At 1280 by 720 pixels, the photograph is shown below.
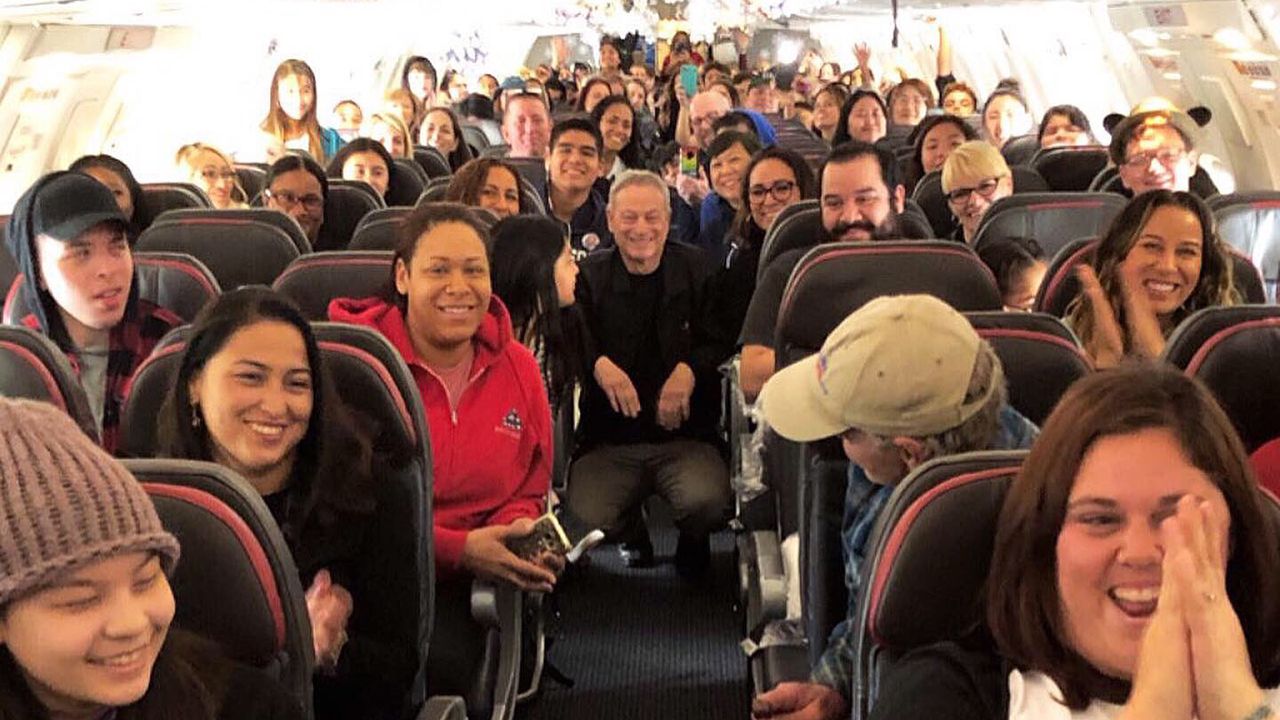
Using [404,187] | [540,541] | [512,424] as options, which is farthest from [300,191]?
[540,541]

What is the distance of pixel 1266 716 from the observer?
4.88 feet

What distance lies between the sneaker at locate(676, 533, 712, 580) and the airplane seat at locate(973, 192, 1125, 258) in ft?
5.01

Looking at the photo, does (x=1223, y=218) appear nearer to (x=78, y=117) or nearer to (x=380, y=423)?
(x=380, y=423)

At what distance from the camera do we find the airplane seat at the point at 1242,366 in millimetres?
2875

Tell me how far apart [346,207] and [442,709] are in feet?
13.4

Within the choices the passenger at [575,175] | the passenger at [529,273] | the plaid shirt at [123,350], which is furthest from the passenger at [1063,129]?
the plaid shirt at [123,350]

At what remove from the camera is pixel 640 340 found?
5.30 m

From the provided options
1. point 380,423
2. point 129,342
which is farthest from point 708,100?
point 380,423

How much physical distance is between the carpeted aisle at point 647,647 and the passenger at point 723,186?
1.79 meters

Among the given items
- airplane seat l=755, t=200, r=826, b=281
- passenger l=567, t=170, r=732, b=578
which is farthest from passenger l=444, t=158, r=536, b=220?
airplane seat l=755, t=200, r=826, b=281

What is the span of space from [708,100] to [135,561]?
8.38m

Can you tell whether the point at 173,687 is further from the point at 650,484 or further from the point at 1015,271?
the point at 650,484

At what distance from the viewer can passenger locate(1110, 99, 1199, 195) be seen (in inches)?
226

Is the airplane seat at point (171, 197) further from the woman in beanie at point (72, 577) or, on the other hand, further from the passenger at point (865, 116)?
the woman in beanie at point (72, 577)
